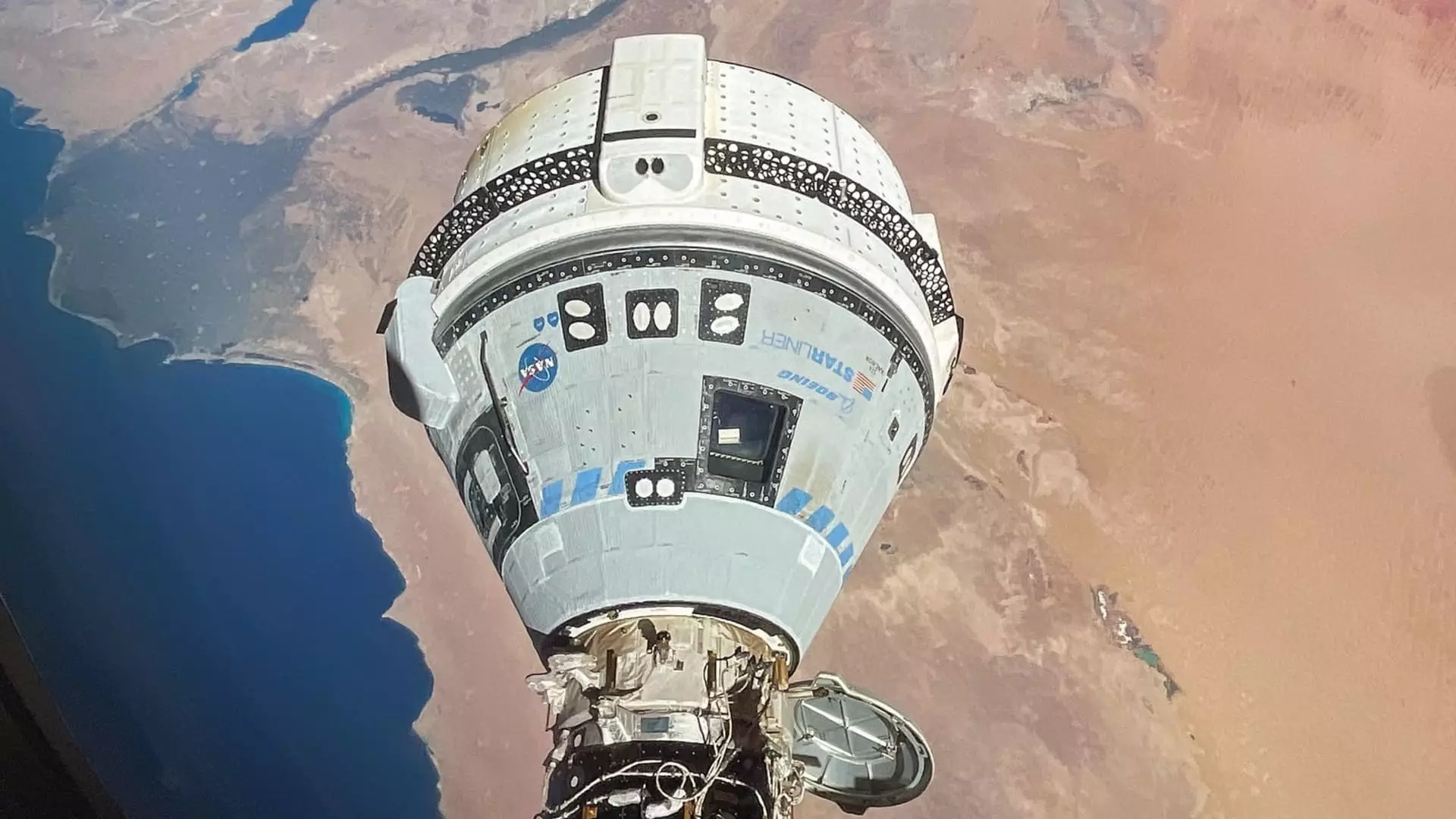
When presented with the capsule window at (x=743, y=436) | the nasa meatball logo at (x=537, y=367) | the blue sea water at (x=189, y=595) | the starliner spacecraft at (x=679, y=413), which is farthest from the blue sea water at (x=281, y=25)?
the capsule window at (x=743, y=436)

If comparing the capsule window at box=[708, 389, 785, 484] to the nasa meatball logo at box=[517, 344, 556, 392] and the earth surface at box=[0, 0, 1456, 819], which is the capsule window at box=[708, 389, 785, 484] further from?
the earth surface at box=[0, 0, 1456, 819]

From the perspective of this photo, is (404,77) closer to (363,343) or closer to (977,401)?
(363,343)

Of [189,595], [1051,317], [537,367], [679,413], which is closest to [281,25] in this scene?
[189,595]

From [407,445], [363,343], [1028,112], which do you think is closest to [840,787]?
[407,445]

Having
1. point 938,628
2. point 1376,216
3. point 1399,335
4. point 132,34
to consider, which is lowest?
point 938,628

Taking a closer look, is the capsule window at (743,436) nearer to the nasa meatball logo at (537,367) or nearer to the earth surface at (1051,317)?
the nasa meatball logo at (537,367)

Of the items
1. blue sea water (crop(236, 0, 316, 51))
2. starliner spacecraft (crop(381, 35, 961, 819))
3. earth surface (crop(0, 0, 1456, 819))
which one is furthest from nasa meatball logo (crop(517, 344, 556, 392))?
blue sea water (crop(236, 0, 316, 51))
